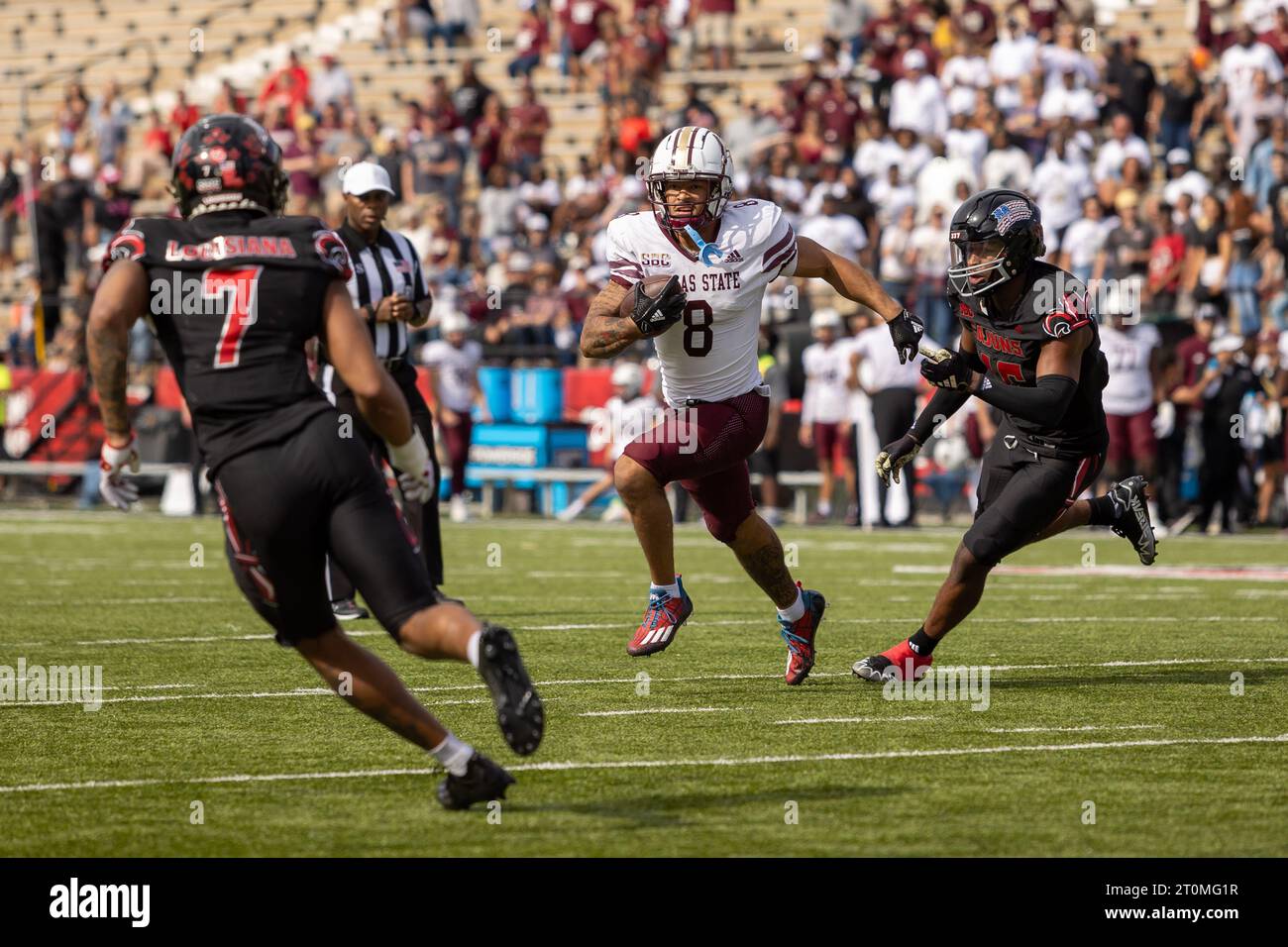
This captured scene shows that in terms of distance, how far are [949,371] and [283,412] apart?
2961mm

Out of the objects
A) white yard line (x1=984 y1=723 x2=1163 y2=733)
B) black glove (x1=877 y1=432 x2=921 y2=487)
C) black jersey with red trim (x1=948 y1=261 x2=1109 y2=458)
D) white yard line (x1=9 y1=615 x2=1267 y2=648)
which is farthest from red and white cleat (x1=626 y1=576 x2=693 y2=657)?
white yard line (x1=9 y1=615 x2=1267 y2=648)

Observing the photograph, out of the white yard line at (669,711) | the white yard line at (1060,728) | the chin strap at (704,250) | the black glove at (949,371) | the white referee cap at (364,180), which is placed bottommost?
the white yard line at (669,711)

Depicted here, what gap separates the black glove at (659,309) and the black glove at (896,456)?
1.15 m

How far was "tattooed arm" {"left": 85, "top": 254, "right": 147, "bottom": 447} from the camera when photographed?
5230 mm

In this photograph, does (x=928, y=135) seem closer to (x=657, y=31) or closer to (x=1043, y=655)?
(x=657, y=31)

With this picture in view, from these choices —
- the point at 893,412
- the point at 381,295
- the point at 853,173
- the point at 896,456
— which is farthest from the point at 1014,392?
the point at 853,173

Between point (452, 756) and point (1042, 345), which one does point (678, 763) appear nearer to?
point (452, 756)

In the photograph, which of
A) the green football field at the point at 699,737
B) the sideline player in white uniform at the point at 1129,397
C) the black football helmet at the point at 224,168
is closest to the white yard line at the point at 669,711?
the green football field at the point at 699,737

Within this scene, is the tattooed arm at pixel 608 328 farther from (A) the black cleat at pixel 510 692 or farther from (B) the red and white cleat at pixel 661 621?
(A) the black cleat at pixel 510 692

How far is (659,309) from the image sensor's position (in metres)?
6.98

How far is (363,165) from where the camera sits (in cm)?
979

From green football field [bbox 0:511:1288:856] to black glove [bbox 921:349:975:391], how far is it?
3.80 feet

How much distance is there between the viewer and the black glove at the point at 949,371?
7336 mm

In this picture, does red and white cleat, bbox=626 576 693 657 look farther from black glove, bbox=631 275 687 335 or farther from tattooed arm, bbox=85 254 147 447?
tattooed arm, bbox=85 254 147 447
